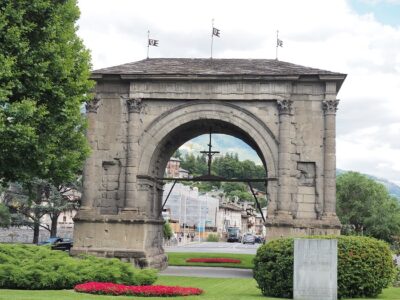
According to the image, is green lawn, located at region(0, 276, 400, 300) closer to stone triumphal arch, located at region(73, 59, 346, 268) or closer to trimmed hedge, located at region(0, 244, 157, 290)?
trimmed hedge, located at region(0, 244, 157, 290)

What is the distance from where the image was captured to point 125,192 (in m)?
28.7

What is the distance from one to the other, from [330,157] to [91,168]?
35.4 feet

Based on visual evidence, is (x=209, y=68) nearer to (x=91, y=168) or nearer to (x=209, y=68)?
(x=209, y=68)

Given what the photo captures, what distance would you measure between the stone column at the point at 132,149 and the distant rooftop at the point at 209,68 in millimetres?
1556

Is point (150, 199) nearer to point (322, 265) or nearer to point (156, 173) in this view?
point (156, 173)

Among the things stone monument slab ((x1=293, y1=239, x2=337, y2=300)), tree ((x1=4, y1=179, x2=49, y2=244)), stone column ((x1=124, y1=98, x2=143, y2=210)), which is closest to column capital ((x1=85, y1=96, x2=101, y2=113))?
stone column ((x1=124, y1=98, x2=143, y2=210))

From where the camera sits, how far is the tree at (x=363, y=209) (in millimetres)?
68938

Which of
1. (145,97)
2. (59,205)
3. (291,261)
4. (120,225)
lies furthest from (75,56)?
(59,205)

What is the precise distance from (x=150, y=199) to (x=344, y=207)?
45.4m

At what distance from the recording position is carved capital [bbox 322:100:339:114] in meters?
28.2

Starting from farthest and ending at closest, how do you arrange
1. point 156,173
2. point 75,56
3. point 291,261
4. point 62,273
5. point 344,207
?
1. point 344,207
2. point 156,173
3. point 75,56
4. point 62,273
5. point 291,261

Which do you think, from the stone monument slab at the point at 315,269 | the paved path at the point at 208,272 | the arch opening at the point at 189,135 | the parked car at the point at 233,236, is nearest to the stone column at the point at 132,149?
the arch opening at the point at 189,135

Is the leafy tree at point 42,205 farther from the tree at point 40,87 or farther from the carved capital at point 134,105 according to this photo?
the tree at point 40,87

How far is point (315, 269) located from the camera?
51.6ft
